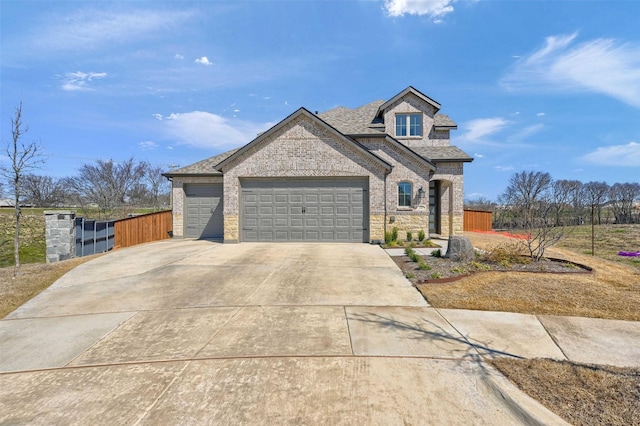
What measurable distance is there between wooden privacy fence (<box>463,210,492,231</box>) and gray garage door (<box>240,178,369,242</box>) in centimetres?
1176

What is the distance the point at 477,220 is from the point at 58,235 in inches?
946

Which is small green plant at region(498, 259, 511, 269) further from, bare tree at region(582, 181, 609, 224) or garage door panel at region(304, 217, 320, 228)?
bare tree at region(582, 181, 609, 224)

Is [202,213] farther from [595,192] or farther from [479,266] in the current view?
[595,192]

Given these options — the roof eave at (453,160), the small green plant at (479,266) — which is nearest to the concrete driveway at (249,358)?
the small green plant at (479,266)

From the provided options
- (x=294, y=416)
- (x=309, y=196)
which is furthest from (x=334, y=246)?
(x=294, y=416)

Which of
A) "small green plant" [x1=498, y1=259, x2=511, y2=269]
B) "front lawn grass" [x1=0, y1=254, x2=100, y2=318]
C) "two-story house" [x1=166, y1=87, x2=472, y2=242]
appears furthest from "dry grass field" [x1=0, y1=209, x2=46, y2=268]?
"small green plant" [x1=498, y1=259, x2=511, y2=269]

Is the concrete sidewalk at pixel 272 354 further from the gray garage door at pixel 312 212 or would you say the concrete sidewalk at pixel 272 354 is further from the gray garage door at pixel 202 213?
the gray garage door at pixel 202 213

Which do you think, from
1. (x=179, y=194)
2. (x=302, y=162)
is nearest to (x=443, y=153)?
(x=302, y=162)

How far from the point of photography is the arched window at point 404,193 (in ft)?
50.0

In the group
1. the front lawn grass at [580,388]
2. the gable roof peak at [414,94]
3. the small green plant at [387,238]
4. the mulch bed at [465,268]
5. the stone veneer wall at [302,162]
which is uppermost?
the gable roof peak at [414,94]

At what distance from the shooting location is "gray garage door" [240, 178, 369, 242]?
14.5 meters

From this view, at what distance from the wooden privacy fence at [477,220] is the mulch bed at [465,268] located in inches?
538

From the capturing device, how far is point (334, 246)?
44.0 ft

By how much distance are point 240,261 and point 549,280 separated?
836 cm
